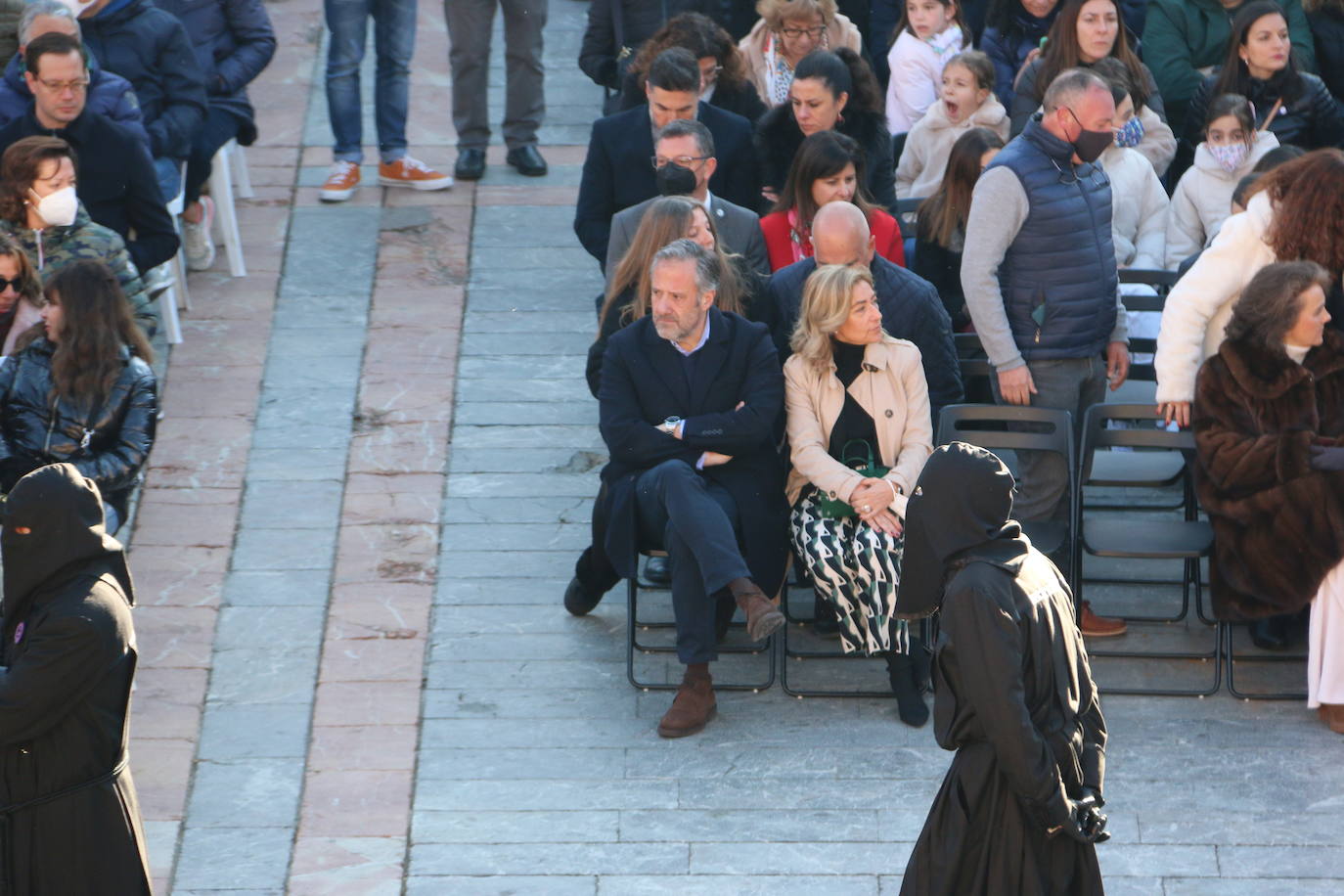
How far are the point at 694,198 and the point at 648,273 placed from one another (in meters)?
0.71

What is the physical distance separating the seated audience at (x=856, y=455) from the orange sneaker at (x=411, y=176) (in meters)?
4.03

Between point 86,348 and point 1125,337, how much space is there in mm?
4002

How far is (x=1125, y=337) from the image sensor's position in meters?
7.63

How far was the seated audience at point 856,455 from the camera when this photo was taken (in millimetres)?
6785

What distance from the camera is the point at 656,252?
282 inches

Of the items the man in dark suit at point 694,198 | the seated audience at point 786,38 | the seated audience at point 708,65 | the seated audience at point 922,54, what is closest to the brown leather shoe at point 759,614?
the man in dark suit at point 694,198

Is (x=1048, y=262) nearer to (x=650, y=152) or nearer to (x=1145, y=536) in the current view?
(x=1145, y=536)

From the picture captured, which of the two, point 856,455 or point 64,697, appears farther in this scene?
point 856,455

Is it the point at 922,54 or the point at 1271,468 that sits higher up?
the point at 922,54

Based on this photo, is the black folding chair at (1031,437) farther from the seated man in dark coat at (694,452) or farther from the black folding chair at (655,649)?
the black folding chair at (655,649)

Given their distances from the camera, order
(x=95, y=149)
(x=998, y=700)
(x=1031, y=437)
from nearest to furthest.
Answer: (x=998, y=700) < (x=1031, y=437) < (x=95, y=149)

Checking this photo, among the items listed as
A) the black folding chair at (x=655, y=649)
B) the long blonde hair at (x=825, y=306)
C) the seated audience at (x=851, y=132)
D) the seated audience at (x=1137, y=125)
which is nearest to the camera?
the long blonde hair at (x=825, y=306)

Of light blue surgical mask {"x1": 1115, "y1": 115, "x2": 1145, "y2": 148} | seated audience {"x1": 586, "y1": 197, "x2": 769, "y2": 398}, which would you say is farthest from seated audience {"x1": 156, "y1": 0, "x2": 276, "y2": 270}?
light blue surgical mask {"x1": 1115, "y1": 115, "x2": 1145, "y2": 148}

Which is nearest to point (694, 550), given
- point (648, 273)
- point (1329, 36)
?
point (648, 273)
